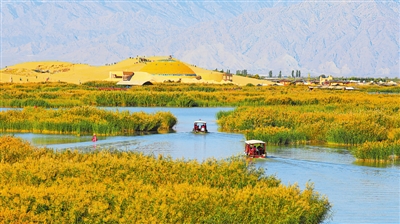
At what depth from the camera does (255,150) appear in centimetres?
2911

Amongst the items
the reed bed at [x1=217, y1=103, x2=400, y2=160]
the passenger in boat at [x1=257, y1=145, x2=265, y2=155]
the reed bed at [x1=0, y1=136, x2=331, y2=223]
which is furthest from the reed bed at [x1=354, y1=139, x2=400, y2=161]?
the reed bed at [x1=0, y1=136, x2=331, y2=223]

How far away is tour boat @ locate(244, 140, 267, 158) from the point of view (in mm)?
28781

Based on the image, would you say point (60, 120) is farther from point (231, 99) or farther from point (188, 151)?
point (231, 99)

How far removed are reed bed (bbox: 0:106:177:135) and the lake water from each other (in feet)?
4.34

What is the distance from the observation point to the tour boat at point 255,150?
2878cm

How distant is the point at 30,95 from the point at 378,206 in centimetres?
4886

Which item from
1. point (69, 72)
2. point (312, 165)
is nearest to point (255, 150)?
point (312, 165)

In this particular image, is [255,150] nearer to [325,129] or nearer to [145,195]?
[325,129]

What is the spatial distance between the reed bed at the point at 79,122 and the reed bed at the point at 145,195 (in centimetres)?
1830

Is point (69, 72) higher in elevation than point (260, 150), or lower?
higher

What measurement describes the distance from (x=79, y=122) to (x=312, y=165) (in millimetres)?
13722

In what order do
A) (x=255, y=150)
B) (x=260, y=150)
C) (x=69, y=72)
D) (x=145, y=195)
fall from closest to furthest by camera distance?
(x=145, y=195), (x=255, y=150), (x=260, y=150), (x=69, y=72)

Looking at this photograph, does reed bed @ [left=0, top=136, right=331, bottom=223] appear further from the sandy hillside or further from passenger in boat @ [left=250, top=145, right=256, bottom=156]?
the sandy hillside

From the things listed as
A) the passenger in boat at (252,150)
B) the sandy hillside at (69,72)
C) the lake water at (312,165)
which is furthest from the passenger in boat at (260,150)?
the sandy hillside at (69,72)
